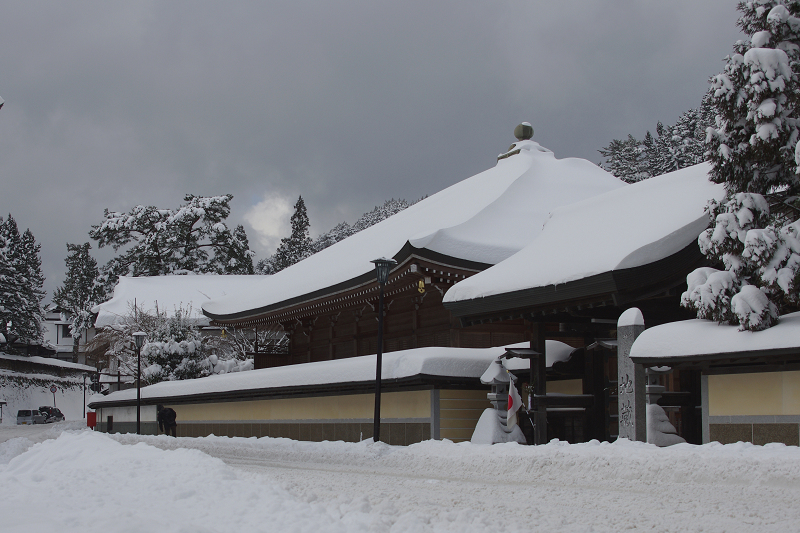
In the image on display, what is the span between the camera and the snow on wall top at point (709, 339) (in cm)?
1014

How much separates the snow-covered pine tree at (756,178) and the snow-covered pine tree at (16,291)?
6429 centimetres

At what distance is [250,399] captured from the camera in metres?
24.6

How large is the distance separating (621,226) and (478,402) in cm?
542

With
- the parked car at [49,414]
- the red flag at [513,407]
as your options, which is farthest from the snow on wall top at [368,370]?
the parked car at [49,414]

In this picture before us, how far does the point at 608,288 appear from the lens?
12516mm

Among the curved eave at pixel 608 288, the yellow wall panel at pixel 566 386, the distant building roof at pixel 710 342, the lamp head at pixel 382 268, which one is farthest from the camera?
the lamp head at pixel 382 268

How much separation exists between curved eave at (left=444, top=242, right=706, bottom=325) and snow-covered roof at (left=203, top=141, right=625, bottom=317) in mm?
4216

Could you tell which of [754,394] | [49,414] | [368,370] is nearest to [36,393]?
[49,414]

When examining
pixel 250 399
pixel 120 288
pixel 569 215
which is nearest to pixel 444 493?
pixel 569 215

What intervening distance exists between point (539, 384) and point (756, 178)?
567 cm

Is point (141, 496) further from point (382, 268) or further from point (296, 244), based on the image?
point (296, 244)

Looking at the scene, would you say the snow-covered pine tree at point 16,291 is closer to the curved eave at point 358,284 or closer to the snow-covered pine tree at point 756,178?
the curved eave at point 358,284

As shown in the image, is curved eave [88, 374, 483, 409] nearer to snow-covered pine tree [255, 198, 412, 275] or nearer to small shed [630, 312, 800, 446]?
small shed [630, 312, 800, 446]

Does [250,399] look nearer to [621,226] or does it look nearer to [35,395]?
[621,226]
